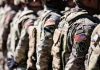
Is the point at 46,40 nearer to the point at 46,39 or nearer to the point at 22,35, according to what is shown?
the point at 46,39

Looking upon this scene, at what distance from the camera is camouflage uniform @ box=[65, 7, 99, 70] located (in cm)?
459

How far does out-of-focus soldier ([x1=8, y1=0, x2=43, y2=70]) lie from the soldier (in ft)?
4.69

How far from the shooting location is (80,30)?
4.61 m

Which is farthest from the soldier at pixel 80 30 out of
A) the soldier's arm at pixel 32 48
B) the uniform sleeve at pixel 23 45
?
the uniform sleeve at pixel 23 45

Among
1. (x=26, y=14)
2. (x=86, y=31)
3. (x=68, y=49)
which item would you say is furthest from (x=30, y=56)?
(x=86, y=31)

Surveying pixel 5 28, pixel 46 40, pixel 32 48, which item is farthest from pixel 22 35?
pixel 5 28

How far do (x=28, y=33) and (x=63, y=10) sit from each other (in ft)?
2.03

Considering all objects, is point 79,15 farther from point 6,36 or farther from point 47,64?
point 6,36

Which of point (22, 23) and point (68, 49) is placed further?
point (22, 23)

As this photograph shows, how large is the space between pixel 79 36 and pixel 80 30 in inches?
2.5

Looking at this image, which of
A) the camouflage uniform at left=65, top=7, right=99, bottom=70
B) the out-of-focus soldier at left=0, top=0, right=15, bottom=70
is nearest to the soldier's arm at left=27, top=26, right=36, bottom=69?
the camouflage uniform at left=65, top=7, right=99, bottom=70

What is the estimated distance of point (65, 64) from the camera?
5.05 metres

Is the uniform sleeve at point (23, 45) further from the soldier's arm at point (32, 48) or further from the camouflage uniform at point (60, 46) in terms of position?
the camouflage uniform at point (60, 46)

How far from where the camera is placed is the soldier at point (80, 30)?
4.59 m
